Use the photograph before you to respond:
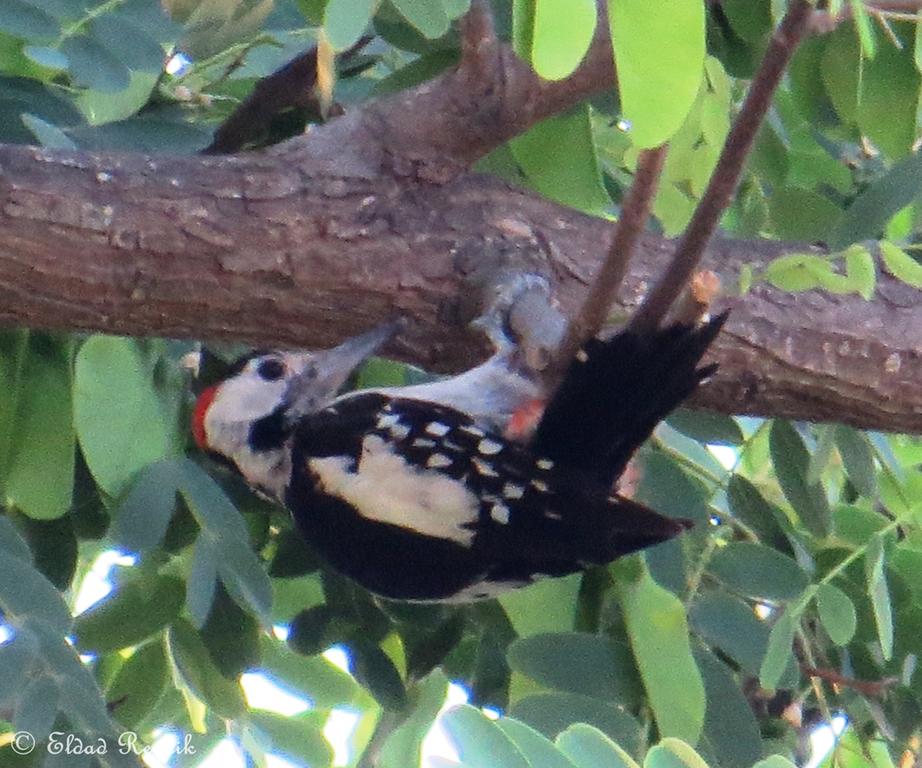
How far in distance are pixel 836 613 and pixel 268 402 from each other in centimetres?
120

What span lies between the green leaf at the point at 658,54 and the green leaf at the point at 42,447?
137 cm

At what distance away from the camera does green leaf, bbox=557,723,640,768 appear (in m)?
1.37

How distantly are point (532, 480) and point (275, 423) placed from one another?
2.65 feet

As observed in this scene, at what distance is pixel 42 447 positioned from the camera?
2137 mm

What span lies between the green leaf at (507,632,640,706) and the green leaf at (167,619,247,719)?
0.61 metres

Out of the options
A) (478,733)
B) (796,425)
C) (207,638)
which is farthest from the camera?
(796,425)

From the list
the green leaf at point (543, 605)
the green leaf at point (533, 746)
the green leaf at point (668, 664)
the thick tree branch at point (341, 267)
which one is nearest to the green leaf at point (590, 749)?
the green leaf at point (533, 746)

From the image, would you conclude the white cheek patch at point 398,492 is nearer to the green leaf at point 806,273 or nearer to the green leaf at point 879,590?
the green leaf at point 879,590

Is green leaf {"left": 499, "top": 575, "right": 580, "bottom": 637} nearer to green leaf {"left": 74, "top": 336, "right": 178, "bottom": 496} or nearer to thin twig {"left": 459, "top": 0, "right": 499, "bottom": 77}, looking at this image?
green leaf {"left": 74, "top": 336, "right": 178, "bottom": 496}

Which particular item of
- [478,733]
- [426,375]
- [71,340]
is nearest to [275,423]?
[426,375]

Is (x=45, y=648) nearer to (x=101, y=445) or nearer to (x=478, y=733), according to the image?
(x=101, y=445)

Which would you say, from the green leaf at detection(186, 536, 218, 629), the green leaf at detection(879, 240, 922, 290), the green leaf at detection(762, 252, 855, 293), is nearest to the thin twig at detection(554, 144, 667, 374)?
the green leaf at detection(762, 252, 855, 293)

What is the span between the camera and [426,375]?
8.95 ft

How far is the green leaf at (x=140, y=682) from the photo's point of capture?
7.87ft
